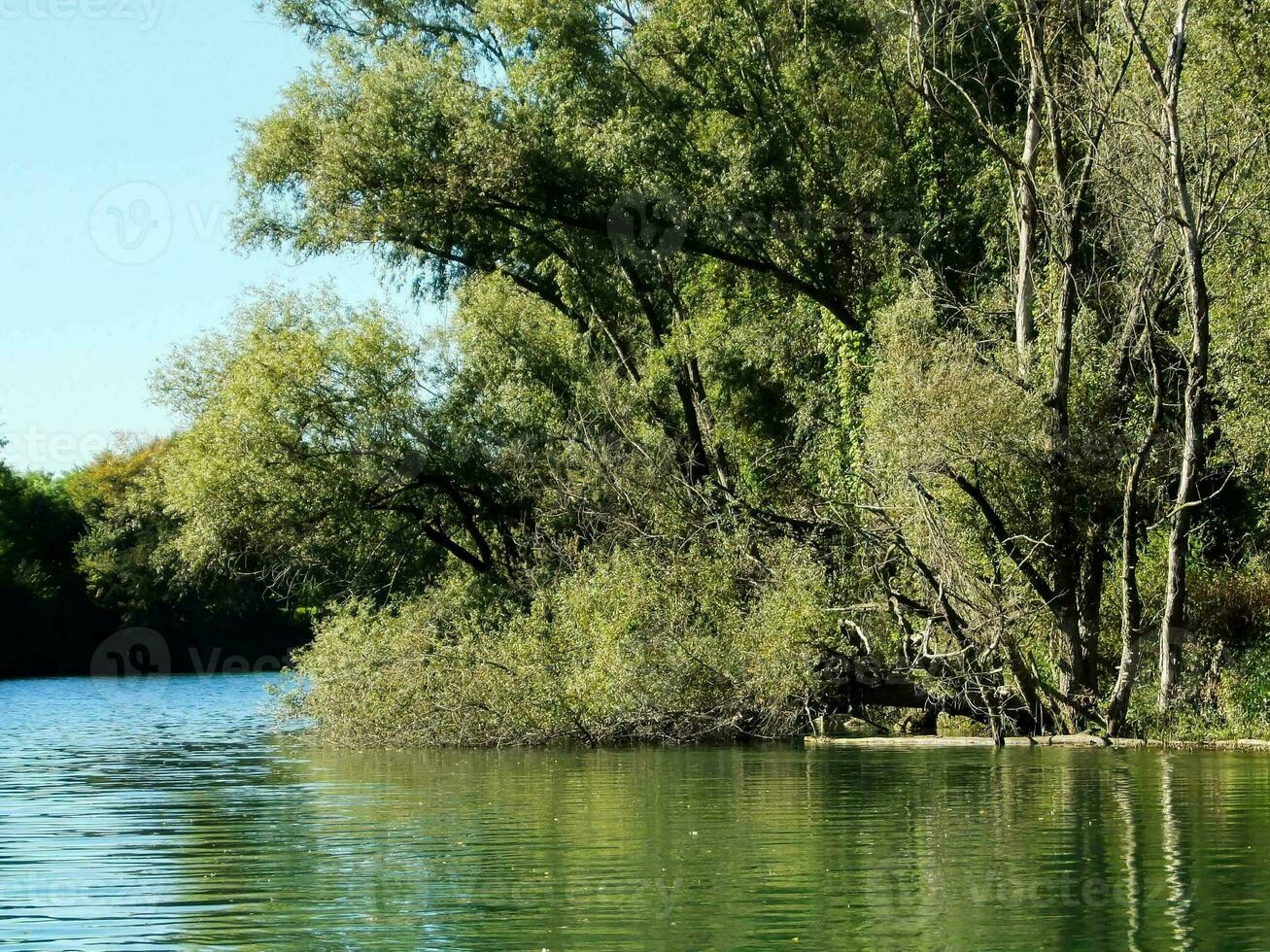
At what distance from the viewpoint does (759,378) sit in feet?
111

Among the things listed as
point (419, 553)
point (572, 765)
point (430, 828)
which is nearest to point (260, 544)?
point (419, 553)

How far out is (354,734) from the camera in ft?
95.2
